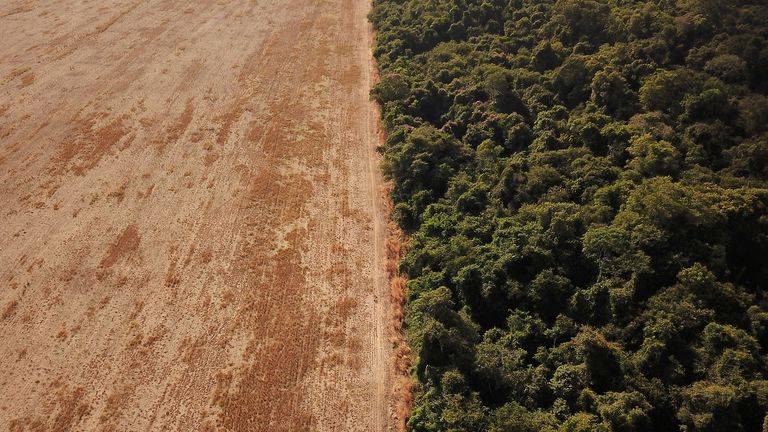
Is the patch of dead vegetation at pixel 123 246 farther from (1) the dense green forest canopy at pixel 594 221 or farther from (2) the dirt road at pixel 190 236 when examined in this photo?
(1) the dense green forest canopy at pixel 594 221

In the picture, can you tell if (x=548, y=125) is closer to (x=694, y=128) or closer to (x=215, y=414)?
(x=694, y=128)

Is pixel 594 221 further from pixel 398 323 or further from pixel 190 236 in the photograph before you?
pixel 190 236

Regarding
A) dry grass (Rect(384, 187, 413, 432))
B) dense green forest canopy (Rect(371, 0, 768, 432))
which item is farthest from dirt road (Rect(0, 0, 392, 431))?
dense green forest canopy (Rect(371, 0, 768, 432))

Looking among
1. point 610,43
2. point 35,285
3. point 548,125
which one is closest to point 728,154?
point 548,125

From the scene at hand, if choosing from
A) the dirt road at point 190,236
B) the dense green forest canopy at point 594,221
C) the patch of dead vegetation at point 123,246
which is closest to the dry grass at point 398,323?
the dirt road at point 190,236

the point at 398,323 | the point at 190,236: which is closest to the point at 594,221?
the point at 398,323

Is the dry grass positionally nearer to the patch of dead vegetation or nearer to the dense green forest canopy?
the dense green forest canopy
